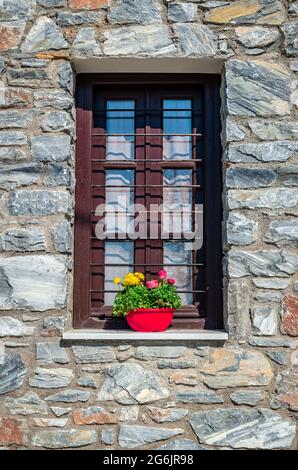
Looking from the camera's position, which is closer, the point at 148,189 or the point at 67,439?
the point at 67,439

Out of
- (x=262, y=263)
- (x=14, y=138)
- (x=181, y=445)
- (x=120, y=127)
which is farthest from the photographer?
(x=120, y=127)

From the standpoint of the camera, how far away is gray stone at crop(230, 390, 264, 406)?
2.78 metres

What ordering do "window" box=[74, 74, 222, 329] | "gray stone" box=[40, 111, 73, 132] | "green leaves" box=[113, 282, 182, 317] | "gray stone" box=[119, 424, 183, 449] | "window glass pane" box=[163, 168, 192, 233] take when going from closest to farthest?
"gray stone" box=[119, 424, 183, 449] < "green leaves" box=[113, 282, 182, 317] < "gray stone" box=[40, 111, 73, 132] < "window" box=[74, 74, 222, 329] < "window glass pane" box=[163, 168, 192, 233]

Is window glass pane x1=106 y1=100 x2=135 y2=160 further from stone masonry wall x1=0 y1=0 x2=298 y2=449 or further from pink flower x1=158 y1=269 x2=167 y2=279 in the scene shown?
pink flower x1=158 y1=269 x2=167 y2=279

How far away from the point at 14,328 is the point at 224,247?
129 centimetres

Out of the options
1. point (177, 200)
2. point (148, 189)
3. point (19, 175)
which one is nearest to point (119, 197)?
point (148, 189)

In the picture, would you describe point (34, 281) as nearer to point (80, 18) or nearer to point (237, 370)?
point (237, 370)

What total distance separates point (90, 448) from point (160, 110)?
81.0 inches

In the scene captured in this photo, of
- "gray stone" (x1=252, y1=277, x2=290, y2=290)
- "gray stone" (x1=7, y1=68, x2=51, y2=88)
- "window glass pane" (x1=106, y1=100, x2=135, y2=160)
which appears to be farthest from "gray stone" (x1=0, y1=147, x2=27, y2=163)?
"gray stone" (x1=252, y1=277, x2=290, y2=290)

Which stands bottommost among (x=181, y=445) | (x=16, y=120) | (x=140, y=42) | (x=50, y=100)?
(x=181, y=445)

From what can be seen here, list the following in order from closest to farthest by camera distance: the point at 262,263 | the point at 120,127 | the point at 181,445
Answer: the point at 181,445 < the point at 262,263 < the point at 120,127

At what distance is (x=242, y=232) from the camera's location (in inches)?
113

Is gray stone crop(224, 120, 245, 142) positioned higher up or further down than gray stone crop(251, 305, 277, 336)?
higher up

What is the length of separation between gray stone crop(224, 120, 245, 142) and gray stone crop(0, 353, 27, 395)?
5.71ft
